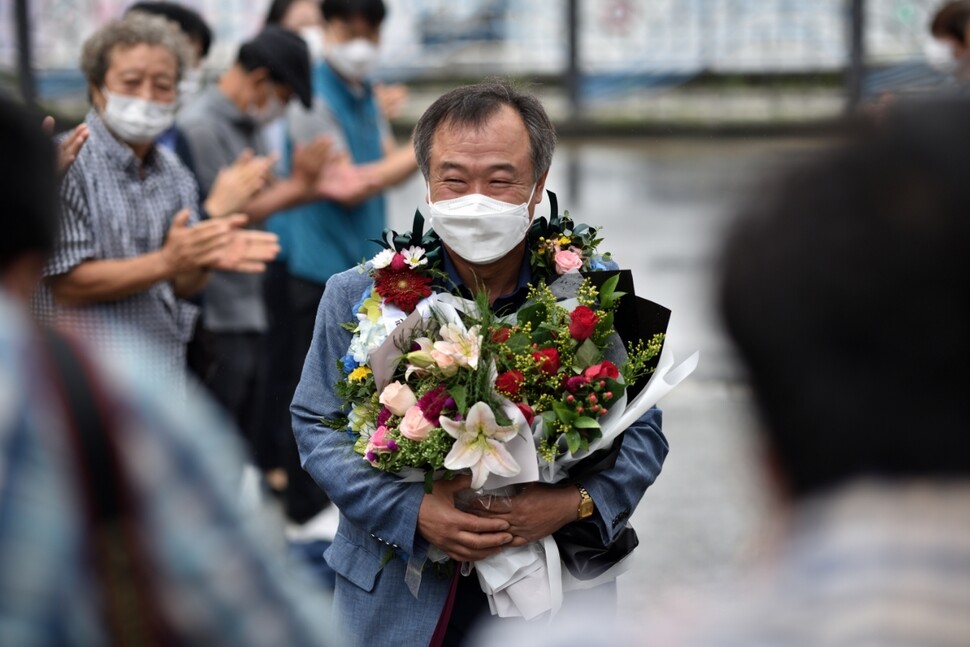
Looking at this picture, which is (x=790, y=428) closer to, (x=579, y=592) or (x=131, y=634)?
(x=131, y=634)

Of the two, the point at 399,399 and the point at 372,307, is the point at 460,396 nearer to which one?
the point at 399,399

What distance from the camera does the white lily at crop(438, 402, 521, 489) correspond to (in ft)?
9.16

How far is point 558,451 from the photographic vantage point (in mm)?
2926

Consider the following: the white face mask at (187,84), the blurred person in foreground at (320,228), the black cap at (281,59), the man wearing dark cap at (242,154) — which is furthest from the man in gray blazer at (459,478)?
the black cap at (281,59)

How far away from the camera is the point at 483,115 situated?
10.3ft

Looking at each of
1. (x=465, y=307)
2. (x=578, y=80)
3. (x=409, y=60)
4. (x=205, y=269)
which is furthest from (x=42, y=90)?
(x=465, y=307)

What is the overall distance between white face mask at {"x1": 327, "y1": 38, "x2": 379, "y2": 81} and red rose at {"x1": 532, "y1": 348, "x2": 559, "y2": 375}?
3.72 m

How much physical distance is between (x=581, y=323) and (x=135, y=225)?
2124mm

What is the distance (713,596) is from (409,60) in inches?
479

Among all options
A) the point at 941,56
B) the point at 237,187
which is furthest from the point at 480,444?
the point at 941,56

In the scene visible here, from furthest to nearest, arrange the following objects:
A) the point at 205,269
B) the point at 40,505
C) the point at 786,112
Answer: the point at 786,112, the point at 205,269, the point at 40,505

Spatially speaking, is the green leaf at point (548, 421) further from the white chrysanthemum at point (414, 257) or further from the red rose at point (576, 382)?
the white chrysanthemum at point (414, 257)

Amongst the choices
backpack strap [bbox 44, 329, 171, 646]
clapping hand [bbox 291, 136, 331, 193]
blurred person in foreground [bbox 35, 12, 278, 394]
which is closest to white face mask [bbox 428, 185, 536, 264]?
blurred person in foreground [bbox 35, 12, 278, 394]

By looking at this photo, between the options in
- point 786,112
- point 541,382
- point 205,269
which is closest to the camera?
point 541,382
